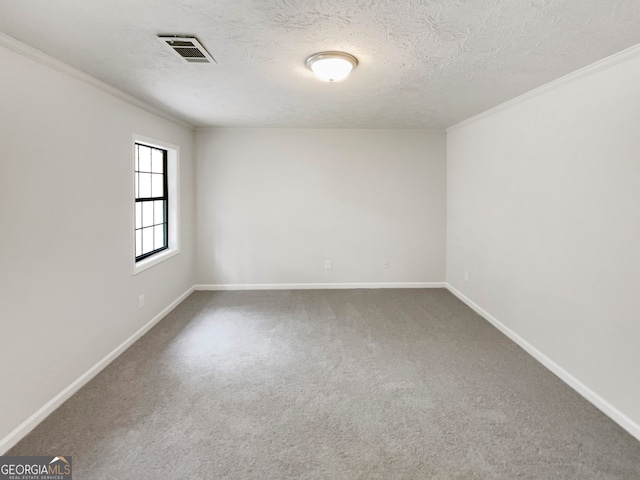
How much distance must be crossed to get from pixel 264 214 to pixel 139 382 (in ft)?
9.79

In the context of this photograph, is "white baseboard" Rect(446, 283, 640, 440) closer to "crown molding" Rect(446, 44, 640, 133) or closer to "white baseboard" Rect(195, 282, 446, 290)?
"white baseboard" Rect(195, 282, 446, 290)

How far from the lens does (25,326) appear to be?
2.15 m

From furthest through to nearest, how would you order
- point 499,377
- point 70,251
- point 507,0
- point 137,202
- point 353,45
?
point 137,202
point 499,377
point 70,251
point 353,45
point 507,0

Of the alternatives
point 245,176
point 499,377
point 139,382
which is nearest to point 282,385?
point 139,382

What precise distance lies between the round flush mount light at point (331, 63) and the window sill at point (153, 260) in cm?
255

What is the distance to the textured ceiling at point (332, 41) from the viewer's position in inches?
66.9

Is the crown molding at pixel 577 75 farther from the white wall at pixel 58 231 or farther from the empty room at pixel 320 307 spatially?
the white wall at pixel 58 231

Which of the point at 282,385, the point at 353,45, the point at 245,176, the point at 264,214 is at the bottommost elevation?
the point at 282,385

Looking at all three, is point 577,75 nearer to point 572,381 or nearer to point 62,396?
point 572,381

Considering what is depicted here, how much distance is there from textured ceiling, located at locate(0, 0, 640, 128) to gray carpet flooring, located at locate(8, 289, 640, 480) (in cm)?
231

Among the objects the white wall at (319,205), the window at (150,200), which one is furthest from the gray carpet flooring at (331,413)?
the white wall at (319,205)

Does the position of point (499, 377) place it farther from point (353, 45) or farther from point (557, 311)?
point (353, 45)

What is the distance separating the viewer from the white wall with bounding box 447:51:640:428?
219 centimetres

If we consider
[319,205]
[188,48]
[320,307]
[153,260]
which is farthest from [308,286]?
[188,48]
